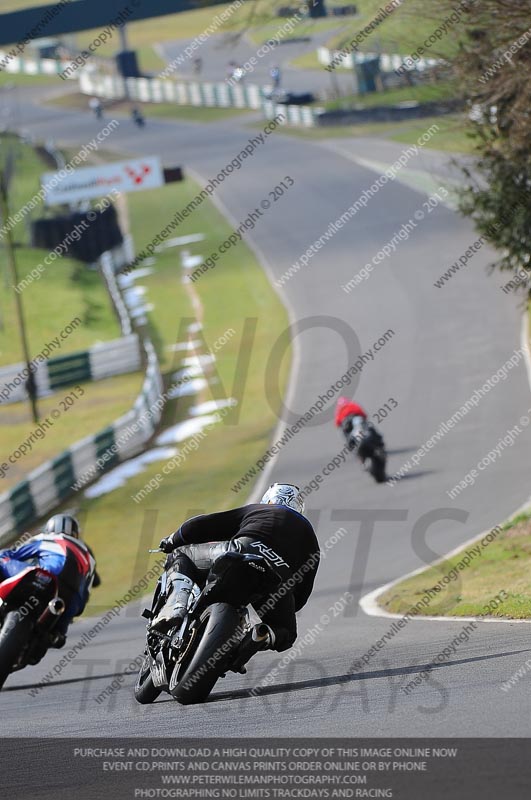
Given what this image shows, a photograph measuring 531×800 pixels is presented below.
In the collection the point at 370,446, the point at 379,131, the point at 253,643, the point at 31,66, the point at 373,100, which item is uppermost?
the point at 253,643

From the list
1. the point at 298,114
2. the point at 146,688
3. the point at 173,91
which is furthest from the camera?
the point at 173,91

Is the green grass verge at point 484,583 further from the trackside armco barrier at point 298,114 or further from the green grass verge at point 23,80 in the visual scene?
the green grass verge at point 23,80

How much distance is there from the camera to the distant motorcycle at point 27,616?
9281 millimetres

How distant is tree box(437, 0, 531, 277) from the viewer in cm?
1564

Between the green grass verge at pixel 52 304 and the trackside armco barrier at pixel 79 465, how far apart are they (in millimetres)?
9356

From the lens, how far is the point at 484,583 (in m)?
12.9

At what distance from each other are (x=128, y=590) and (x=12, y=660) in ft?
29.7

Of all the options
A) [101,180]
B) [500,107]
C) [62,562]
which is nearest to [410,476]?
[500,107]

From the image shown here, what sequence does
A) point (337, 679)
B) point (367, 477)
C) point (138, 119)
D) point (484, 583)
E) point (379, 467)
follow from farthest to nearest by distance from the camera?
point (138, 119), point (367, 477), point (379, 467), point (484, 583), point (337, 679)

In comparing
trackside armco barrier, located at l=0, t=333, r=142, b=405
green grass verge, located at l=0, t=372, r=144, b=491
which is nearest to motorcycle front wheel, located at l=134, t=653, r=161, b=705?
green grass verge, located at l=0, t=372, r=144, b=491

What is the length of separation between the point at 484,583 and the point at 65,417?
62.5 ft

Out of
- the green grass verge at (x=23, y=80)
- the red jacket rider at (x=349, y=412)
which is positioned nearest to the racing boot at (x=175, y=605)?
the red jacket rider at (x=349, y=412)

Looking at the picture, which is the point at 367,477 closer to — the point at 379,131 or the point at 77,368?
the point at 77,368
